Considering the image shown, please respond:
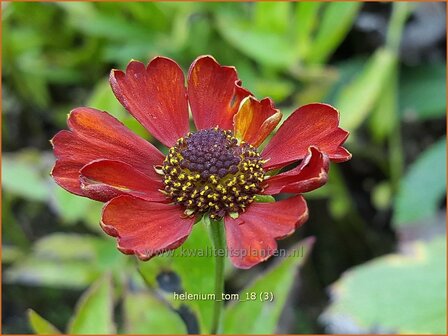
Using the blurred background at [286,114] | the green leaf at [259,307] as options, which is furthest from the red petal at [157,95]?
the blurred background at [286,114]

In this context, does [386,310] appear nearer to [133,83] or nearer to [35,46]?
[133,83]

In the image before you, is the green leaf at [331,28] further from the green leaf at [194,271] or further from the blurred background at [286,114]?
the green leaf at [194,271]

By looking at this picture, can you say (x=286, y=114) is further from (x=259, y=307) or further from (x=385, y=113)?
(x=259, y=307)

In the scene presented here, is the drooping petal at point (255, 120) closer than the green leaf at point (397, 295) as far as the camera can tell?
Yes

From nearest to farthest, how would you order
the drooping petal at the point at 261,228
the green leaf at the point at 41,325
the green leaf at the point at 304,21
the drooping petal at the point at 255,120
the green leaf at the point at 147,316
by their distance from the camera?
1. the drooping petal at the point at 261,228
2. the drooping petal at the point at 255,120
3. the green leaf at the point at 41,325
4. the green leaf at the point at 147,316
5. the green leaf at the point at 304,21

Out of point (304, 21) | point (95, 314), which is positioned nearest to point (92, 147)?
point (95, 314)

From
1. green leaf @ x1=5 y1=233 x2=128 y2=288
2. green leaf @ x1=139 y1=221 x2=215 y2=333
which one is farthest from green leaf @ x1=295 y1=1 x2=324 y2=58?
green leaf @ x1=139 y1=221 x2=215 y2=333

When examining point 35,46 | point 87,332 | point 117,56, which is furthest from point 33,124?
point 87,332
